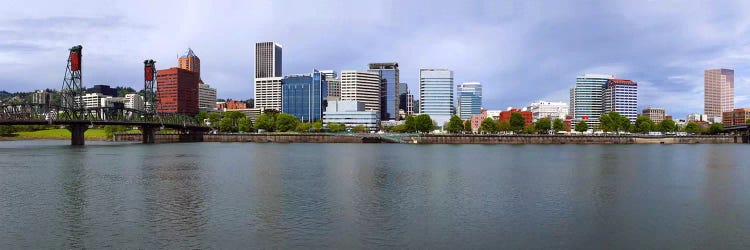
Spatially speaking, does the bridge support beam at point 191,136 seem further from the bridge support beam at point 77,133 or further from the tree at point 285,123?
the bridge support beam at point 77,133

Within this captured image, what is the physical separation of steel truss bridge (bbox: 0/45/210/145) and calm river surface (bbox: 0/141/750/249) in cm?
6713

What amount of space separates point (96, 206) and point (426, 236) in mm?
20360

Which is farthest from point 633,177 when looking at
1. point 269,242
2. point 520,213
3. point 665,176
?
point 269,242

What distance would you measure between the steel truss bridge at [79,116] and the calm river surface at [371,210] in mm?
67127

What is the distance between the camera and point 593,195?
38.4 meters

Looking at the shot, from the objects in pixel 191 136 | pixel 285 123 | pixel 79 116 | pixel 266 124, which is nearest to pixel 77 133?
pixel 79 116

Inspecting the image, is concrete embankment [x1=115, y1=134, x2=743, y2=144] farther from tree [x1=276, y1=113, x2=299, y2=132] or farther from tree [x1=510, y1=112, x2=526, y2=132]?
tree [x1=510, y1=112, x2=526, y2=132]

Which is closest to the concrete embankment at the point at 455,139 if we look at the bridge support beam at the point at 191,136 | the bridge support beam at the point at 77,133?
the bridge support beam at the point at 191,136

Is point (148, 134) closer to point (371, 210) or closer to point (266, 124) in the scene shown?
point (266, 124)

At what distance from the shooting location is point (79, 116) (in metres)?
126

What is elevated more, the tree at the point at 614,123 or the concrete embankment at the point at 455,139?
the tree at the point at 614,123

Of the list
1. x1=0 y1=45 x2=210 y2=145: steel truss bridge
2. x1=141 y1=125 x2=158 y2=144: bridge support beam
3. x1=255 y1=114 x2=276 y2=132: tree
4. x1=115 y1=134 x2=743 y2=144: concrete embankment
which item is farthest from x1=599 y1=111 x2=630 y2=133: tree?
x1=141 y1=125 x2=158 y2=144: bridge support beam

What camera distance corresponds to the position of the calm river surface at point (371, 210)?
2422 centimetres

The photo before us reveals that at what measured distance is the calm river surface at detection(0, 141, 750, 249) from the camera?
24.2m
